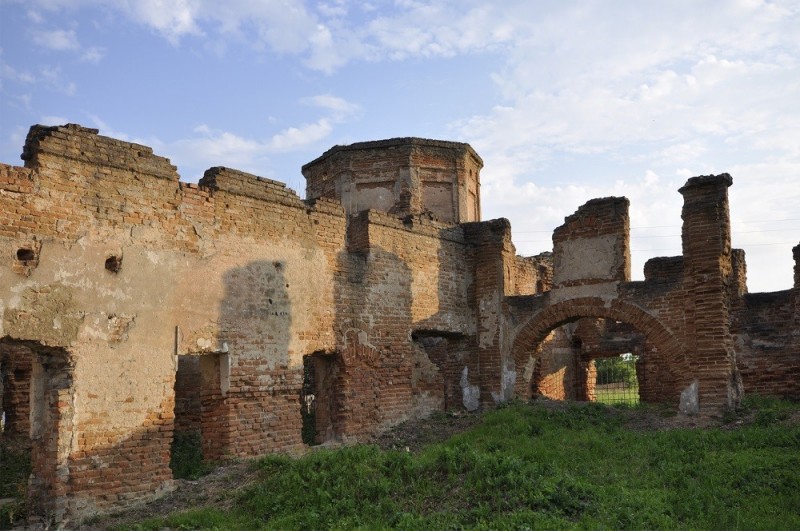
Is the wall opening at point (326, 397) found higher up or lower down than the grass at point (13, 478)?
higher up

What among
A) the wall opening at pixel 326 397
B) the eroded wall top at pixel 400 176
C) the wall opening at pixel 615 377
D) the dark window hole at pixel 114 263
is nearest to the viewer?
the dark window hole at pixel 114 263

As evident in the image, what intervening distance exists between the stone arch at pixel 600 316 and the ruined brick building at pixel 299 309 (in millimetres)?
36

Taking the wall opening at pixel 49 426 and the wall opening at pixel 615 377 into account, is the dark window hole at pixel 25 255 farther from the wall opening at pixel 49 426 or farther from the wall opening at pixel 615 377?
the wall opening at pixel 615 377

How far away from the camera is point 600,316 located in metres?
13.0

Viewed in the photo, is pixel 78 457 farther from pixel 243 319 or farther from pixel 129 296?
pixel 243 319

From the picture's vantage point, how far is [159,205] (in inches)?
357

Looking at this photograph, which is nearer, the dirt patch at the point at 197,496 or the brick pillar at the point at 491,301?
the dirt patch at the point at 197,496

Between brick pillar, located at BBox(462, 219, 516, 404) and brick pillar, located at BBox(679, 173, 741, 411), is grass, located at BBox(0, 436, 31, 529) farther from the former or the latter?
brick pillar, located at BBox(679, 173, 741, 411)

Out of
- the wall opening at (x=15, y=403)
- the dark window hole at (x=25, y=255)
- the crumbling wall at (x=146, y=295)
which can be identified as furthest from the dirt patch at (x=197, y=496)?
the wall opening at (x=15, y=403)

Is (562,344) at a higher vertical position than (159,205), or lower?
lower

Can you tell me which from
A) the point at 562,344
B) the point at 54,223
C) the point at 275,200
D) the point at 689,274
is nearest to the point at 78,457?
the point at 54,223

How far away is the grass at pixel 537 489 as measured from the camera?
6.66m

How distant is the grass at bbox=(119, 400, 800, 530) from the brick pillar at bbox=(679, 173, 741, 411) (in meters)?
1.83

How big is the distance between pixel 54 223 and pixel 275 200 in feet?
10.9
